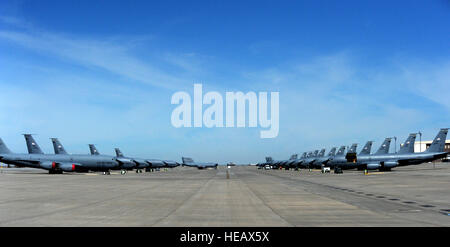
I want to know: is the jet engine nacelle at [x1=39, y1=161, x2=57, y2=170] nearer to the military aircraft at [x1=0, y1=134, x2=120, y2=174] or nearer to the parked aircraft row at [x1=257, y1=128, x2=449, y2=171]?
the military aircraft at [x1=0, y1=134, x2=120, y2=174]

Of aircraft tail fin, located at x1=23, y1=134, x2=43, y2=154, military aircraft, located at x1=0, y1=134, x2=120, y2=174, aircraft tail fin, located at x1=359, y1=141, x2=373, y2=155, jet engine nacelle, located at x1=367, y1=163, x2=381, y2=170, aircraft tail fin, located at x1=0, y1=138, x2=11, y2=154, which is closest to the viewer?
→ military aircraft, located at x1=0, y1=134, x2=120, y2=174

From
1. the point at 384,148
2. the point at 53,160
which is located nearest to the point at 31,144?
the point at 53,160

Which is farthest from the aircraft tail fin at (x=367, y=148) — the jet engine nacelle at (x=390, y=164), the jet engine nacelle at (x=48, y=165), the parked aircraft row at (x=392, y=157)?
the jet engine nacelle at (x=48, y=165)

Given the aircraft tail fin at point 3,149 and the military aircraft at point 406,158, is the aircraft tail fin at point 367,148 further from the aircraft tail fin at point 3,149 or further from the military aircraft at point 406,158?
the aircraft tail fin at point 3,149

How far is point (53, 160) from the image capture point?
3349 inches

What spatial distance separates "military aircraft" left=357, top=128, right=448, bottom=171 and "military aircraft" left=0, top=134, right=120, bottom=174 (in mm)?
66020

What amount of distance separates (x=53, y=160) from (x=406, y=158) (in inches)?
3357

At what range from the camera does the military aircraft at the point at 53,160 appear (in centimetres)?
8225

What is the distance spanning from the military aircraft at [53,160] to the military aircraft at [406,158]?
66020 mm

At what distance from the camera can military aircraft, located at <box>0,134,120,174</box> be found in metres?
82.2

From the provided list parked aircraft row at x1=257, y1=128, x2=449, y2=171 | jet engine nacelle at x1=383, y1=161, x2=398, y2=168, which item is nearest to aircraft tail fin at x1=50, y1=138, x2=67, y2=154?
parked aircraft row at x1=257, y1=128, x2=449, y2=171
